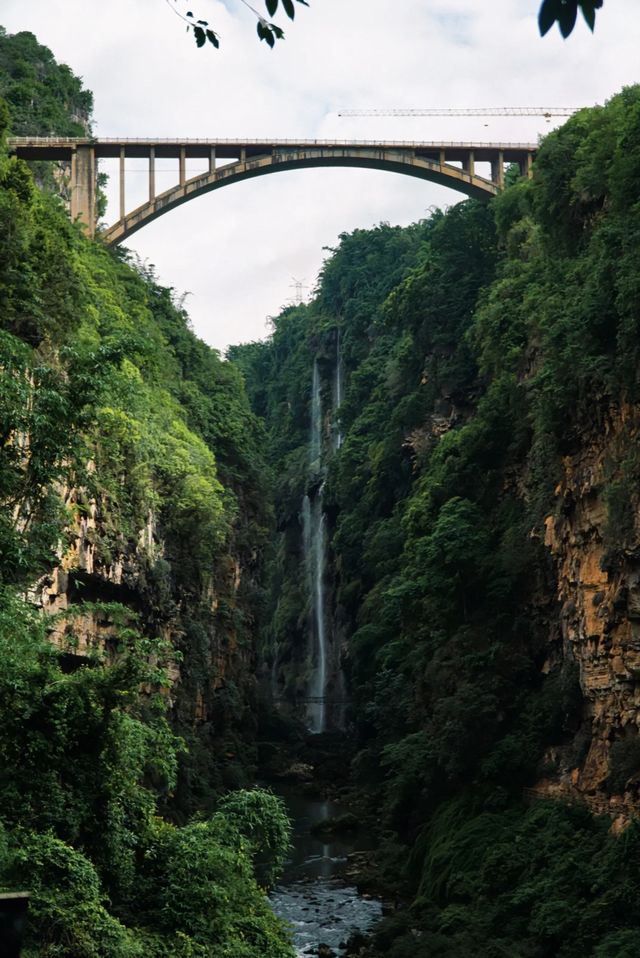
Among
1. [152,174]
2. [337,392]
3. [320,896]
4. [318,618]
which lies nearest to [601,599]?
[320,896]

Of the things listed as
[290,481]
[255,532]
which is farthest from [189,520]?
[290,481]

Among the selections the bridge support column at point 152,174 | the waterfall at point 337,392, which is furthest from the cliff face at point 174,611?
the waterfall at point 337,392

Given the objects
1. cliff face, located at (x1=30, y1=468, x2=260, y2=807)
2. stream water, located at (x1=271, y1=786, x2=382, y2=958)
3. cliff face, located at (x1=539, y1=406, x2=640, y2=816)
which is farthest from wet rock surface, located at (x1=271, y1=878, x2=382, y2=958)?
cliff face, located at (x1=539, y1=406, x2=640, y2=816)

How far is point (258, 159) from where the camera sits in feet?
142

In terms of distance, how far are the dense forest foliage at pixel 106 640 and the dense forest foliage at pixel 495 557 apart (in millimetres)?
5262

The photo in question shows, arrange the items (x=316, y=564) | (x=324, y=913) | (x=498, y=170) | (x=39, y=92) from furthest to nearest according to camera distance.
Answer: (x=316, y=564) → (x=39, y=92) → (x=498, y=170) → (x=324, y=913)

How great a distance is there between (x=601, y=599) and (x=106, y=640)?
10651 millimetres

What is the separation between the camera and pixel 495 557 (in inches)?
1334

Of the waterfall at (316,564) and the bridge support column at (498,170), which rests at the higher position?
the bridge support column at (498,170)

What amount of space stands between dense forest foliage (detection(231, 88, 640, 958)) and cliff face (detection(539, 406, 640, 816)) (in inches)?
12.3

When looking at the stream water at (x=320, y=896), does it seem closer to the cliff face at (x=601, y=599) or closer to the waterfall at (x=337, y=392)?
the cliff face at (x=601, y=599)

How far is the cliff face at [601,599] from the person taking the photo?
25.5m

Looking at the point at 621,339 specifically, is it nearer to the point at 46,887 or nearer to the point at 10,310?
the point at 10,310

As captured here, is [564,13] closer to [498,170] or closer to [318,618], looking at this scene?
[498,170]
